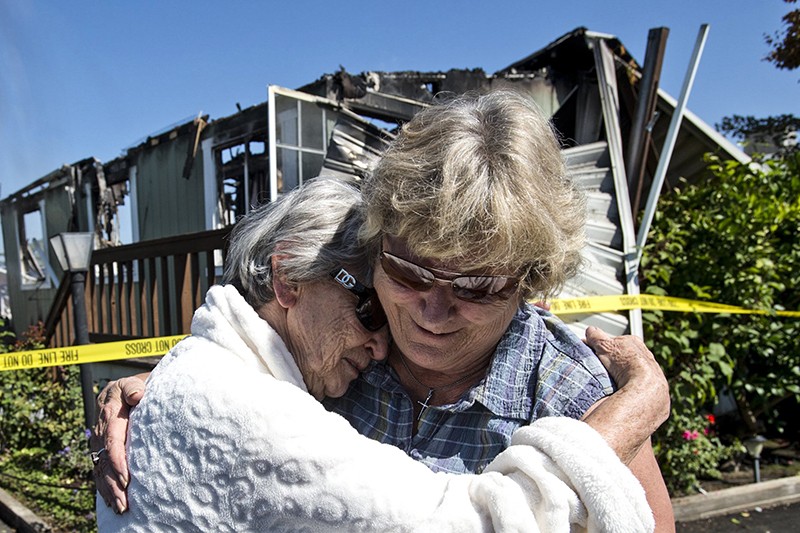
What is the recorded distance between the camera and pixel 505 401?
156 centimetres

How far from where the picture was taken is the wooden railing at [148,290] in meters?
6.53

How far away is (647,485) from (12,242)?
16.5 m

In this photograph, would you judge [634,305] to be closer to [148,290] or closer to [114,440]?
[114,440]

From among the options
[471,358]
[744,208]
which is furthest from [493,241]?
[744,208]

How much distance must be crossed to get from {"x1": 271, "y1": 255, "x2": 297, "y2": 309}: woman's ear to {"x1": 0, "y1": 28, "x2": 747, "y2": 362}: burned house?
2.46 m

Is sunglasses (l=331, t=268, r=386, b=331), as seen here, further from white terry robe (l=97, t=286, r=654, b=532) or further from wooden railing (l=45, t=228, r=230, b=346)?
wooden railing (l=45, t=228, r=230, b=346)

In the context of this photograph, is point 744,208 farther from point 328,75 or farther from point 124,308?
point 124,308

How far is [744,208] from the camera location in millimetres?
5645

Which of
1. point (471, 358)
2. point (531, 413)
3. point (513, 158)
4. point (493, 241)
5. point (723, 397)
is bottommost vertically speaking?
point (723, 397)

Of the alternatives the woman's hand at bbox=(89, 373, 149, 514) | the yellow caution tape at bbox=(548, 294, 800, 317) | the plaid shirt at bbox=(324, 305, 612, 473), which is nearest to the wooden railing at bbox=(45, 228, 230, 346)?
the yellow caution tape at bbox=(548, 294, 800, 317)

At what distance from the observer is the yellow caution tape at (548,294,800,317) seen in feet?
16.0

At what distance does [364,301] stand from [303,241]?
0.23 meters

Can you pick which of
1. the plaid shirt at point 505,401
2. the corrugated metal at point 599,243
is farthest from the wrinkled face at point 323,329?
the corrugated metal at point 599,243

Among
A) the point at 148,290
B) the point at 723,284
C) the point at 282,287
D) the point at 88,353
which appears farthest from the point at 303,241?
the point at 148,290
